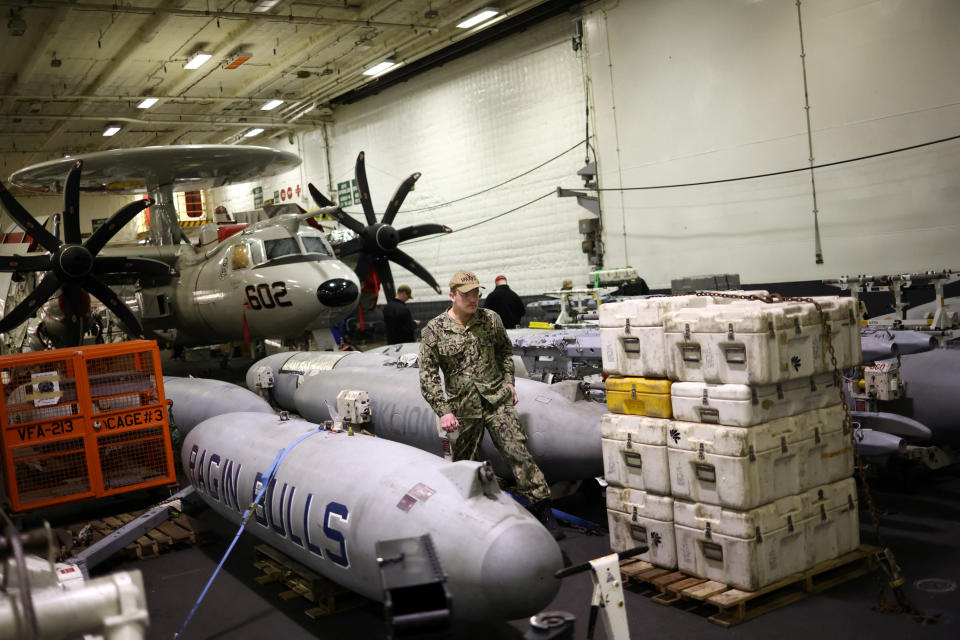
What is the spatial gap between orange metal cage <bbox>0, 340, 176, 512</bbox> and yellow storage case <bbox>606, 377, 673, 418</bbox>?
4463mm

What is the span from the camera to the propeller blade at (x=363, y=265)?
15.2 m

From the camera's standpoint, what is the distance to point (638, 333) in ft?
17.9

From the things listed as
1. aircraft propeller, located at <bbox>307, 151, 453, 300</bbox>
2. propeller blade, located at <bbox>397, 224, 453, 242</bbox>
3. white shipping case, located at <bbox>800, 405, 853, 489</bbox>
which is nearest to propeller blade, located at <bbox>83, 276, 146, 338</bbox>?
aircraft propeller, located at <bbox>307, 151, 453, 300</bbox>

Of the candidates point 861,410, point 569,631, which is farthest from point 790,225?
point 569,631

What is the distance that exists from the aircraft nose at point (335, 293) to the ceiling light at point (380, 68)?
931 centimetres

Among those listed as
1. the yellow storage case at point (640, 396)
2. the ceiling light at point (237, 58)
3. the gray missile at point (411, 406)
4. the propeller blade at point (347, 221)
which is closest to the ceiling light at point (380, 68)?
the ceiling light at point (237, 58)

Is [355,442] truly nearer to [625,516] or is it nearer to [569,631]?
[625,516]

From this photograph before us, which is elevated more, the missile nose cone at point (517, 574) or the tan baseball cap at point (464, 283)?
the tan baseball cap at point (464, 283)

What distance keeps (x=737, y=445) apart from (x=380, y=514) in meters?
2.18

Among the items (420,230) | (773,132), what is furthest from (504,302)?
(773,132)

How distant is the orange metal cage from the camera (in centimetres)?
686

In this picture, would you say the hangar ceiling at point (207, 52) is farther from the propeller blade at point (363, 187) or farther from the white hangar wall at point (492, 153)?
the propeller blade at point (363, 187)

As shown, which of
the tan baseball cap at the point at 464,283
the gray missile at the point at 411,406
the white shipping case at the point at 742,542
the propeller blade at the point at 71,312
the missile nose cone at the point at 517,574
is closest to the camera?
the missile nose cone at the point at 517,574

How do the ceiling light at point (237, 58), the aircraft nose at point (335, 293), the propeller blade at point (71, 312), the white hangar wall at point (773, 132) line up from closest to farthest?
1. the white hangar wall at point (773, 132)
2. the aircraft nose at point (335, 293)
3. the propeller blade at point (71, 312)
4. the ceiling light at point (237, 58)
